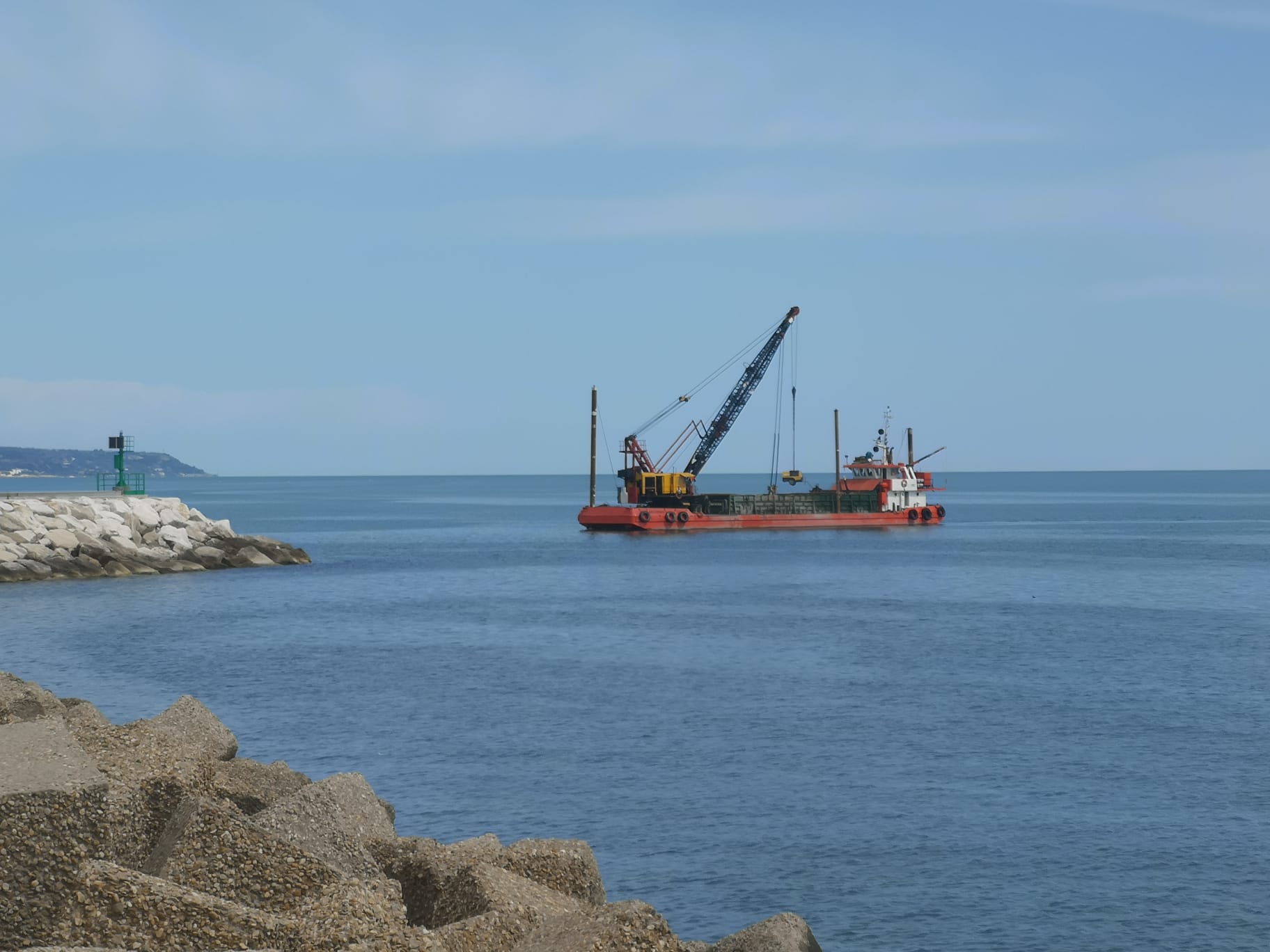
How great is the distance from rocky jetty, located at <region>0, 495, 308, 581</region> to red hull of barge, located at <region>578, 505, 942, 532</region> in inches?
969

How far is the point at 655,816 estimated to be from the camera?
1554cm

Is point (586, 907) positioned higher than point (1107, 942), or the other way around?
point (586, 907)

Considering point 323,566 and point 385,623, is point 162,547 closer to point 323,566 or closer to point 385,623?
point 323,566

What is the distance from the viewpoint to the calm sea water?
42.9ft

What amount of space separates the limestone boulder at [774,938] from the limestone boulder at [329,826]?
7.40 ft

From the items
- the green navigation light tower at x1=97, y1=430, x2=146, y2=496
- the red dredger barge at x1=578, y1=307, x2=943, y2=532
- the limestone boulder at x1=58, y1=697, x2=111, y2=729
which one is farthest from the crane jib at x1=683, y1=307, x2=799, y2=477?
the limestone boulder at x1=58, y1=697, x2=111, y2=729

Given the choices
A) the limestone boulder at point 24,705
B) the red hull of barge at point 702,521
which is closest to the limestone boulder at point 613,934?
the limestone boulder at point 24,705

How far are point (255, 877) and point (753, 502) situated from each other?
77.4 m

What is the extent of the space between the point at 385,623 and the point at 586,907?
1207 inches

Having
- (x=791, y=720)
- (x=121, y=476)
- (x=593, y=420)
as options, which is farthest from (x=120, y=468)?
(x=791, y=720)

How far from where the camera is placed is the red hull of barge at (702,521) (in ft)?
262

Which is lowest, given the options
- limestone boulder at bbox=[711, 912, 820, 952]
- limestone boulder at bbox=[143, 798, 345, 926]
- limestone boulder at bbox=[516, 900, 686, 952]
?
limestone boulder at bbox=[711, 912, 820, 952]

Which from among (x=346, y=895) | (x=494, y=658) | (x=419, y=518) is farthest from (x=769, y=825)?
(x=419, y=518)

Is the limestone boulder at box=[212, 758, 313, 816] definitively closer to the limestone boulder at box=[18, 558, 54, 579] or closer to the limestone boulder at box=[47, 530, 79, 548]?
the limestone boulder at box=[18, 558, 54, 579]
